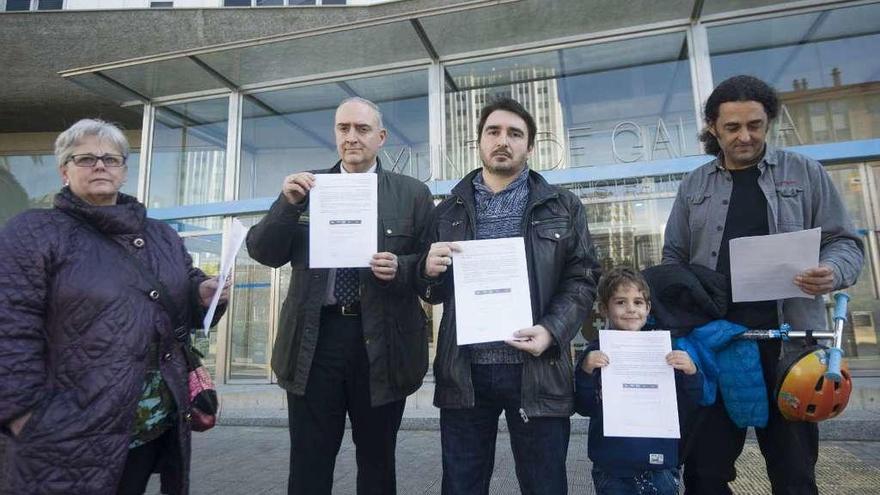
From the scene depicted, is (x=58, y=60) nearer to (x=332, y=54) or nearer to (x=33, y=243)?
(x=332, y=54)

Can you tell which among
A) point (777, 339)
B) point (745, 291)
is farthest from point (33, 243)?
point (777, 339)

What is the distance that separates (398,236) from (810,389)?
1.81 m

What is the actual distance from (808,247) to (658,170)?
5840mm

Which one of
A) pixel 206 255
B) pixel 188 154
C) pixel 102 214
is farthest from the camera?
pixel 188 154

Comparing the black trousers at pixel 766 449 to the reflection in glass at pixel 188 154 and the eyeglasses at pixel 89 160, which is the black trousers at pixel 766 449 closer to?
the eyeglasses at pixel 89 160

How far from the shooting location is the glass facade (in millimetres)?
7289

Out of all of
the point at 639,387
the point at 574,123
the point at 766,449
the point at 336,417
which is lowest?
the point at 766,449

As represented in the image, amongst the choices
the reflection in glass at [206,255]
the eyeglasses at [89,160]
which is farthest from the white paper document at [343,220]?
the reflection in glass at [206,255]

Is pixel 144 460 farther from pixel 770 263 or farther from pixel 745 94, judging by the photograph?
pixel 745 94

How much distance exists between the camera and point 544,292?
204cm

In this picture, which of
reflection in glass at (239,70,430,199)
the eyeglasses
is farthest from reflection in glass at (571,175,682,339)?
the eyeglasses

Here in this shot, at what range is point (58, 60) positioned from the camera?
9914 millimetres

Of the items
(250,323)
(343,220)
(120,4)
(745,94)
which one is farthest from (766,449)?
(120,4)

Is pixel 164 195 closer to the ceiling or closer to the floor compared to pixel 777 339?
closer to the ceiling
